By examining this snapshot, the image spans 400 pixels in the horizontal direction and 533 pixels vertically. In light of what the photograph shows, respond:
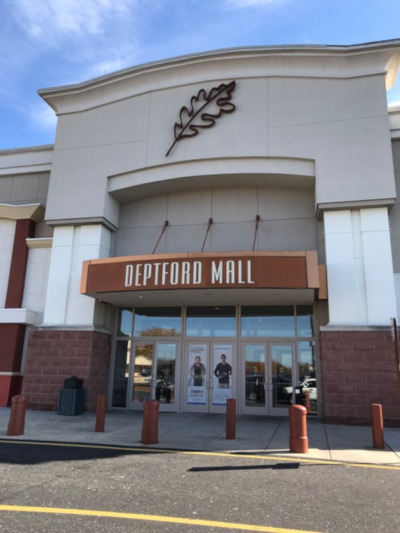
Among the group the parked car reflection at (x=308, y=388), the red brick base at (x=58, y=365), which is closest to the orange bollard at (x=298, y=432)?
the parked car reflection at (x=308, y=388)

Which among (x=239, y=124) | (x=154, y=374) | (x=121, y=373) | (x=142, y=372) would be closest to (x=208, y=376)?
(x=154, y=374)

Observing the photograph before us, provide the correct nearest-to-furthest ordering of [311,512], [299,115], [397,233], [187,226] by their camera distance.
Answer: [311,512] → [397,233] → [299,115] → [187,226]

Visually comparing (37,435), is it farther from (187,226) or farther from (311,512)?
(187,226)

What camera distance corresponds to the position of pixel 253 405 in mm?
14453

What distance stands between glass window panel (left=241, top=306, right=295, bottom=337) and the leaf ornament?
6.72 m

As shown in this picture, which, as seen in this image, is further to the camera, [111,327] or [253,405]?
[111,327]

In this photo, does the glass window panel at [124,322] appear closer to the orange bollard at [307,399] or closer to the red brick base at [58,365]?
the red brick base at [58,365]

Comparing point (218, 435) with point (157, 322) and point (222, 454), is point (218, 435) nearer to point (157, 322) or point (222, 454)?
point (222, 454)

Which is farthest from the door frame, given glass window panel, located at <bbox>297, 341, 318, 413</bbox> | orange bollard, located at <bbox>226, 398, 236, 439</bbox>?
orange bollard, located at <bbox>226, 398, 236, 439</bbox>

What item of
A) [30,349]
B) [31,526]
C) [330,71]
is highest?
[330,71]

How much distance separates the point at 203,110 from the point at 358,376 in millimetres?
10789

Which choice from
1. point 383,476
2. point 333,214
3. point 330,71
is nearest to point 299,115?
point 330,71

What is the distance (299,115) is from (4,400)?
1491 cm

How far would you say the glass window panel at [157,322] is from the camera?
1580 cm
